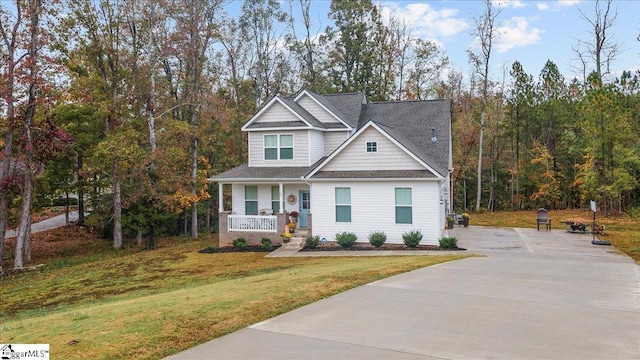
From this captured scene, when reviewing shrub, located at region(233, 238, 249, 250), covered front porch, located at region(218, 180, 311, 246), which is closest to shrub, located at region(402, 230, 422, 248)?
covered front porch, located at region(218, 180, 311, 246)

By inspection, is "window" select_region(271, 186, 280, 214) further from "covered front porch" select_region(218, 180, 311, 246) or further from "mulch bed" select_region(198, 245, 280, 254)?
"mulch bed" select_region(198, 245, 280, 254)

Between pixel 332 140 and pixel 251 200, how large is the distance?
527 cm

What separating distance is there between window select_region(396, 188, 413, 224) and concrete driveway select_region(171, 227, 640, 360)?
6518 millimetres

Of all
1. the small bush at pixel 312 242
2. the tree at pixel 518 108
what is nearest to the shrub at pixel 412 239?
the small bush at pixel 312 242

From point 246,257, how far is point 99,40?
45.8ft

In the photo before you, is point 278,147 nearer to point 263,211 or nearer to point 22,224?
point 263,211

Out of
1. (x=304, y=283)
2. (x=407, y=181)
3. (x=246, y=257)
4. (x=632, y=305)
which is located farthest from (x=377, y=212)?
(x=632, y=305)

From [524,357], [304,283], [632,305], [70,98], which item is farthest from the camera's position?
[70,98]

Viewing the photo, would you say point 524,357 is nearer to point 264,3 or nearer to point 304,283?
point 304,283

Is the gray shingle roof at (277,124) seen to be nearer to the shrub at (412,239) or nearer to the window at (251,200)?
the window at (251,200)

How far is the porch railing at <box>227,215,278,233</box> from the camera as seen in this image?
2253cm

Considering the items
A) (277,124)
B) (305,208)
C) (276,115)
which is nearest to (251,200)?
(305,208)

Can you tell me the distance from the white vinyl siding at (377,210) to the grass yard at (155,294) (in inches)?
115

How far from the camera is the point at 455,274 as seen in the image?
13.0 m
